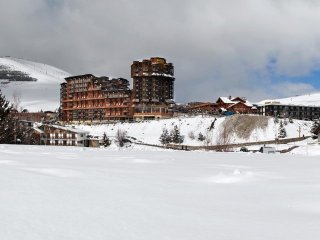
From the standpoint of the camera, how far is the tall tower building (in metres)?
114

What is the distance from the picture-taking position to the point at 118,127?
99.2 meters

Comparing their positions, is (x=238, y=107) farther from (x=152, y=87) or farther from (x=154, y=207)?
(x=154, y=207)

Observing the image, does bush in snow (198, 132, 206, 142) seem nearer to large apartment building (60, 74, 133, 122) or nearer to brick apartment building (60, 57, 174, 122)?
brick apartment building (60, 57, 174, 122)

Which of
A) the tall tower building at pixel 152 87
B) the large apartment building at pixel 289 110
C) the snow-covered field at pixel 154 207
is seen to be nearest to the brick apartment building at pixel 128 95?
the tall tower building at pixel 152 87

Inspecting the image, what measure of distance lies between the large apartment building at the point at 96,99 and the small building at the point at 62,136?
37.1m

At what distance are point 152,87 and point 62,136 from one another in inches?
1845

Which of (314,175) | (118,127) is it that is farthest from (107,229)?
(118,127)

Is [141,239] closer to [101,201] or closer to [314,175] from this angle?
[101,201]

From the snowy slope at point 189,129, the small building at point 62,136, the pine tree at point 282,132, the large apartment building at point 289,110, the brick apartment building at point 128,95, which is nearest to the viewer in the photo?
the small building at point 62,136

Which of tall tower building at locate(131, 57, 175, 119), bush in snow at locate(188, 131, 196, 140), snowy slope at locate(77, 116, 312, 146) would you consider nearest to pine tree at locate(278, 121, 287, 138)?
snowy slope at locate(77, 116, 312, 146)

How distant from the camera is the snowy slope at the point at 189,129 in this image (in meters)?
85.1

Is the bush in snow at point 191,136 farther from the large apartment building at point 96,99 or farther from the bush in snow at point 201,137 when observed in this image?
the large apartment building at point 96,99

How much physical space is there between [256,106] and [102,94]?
47.4 meters

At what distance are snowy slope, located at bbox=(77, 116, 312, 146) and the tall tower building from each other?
44.3 ft
